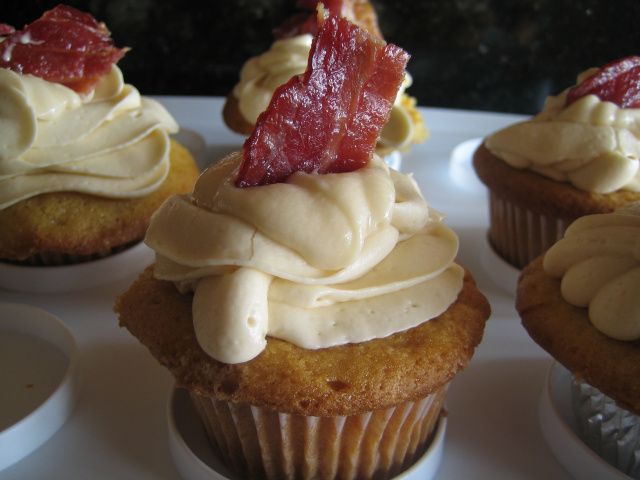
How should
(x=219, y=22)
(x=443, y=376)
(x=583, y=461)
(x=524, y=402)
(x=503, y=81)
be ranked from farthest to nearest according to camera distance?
(x=503, y=81) < (x=219, y=22) < (x=524, y=402) < (x=583, y=461) < (x=443, y=376)

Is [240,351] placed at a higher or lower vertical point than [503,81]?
higher

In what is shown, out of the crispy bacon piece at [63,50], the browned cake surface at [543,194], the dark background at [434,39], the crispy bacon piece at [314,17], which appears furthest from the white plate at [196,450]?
the dark background at [434,39]

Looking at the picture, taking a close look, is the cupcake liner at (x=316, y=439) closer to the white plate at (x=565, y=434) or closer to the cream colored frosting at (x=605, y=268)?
the white plate at (x=565, y=434)

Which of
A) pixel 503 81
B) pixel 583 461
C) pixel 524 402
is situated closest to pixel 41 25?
pixel 524 402

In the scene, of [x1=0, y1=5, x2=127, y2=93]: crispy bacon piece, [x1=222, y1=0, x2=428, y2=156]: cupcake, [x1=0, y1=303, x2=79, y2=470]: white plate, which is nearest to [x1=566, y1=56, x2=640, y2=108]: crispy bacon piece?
[x1=222, y1=0, x2=428, y2=156]: cupcake

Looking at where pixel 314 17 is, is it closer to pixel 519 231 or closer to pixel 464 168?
pixel 464 168

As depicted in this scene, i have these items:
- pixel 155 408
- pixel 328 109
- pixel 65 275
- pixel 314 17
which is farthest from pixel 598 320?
pixel 314 17

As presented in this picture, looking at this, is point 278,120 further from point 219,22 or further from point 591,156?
point 219,22
